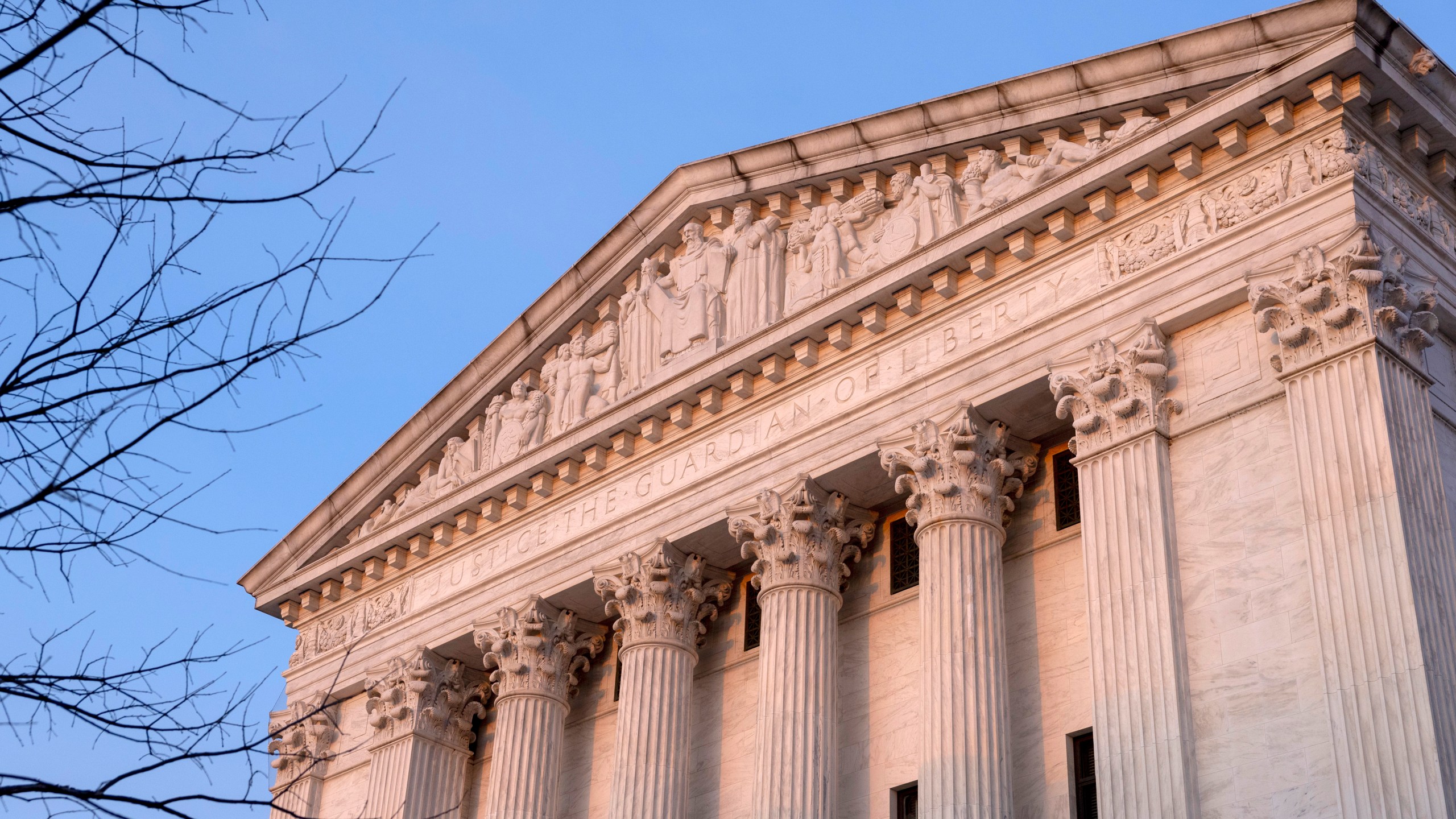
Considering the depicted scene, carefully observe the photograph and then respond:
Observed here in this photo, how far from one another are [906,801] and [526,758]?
7.55 meters

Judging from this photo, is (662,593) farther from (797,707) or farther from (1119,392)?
(1119,392)

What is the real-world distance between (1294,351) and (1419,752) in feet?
17.5

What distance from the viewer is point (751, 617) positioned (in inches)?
1109

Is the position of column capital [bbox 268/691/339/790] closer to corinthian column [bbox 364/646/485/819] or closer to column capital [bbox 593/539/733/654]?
corinthian column [bbox 364/646/485/819]

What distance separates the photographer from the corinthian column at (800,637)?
23.6 meters

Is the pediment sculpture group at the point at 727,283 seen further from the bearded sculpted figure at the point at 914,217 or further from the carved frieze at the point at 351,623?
the carved frieze at the point at 351,623

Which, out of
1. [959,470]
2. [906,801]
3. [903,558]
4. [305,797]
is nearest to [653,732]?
[906,801]

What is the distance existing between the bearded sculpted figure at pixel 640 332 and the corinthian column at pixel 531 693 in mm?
4359

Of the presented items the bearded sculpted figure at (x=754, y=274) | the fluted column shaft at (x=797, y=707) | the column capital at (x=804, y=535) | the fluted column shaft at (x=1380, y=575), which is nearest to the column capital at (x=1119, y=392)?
the fluted column shaft at (x=1380, y=575)

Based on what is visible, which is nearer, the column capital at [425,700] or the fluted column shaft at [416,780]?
the fluted column shaft at [416,780]

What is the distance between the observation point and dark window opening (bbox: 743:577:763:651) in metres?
27.9

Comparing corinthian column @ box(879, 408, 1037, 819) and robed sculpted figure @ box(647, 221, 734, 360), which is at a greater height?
robed sculpted figure @ box(647, 221, 734, 360)

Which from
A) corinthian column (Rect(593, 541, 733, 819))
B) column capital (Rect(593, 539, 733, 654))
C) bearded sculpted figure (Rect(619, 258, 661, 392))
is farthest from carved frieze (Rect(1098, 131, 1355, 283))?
bearded sculpted figure (Rect(619, 258, 661, 392))

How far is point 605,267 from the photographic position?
1243 inches
